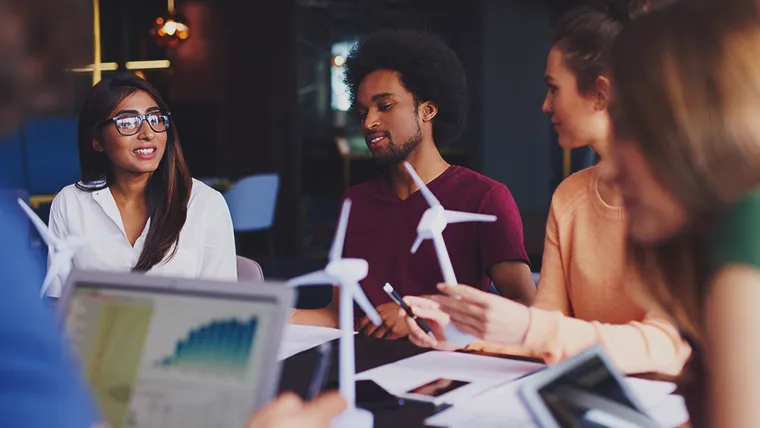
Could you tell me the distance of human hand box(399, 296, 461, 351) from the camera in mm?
1818

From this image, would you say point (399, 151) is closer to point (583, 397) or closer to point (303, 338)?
point (303, 338)

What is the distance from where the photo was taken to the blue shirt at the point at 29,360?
28.3 inches

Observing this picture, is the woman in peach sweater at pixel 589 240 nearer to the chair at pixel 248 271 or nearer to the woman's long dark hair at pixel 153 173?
the chair at pixel 248 271

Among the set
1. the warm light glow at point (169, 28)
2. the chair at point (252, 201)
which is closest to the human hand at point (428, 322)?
the chair at point (252, 201)

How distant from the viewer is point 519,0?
9133mm

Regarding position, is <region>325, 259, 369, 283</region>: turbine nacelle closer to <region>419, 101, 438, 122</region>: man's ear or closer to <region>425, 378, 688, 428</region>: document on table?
<region>425, 378, 688, 428</region>: document on table

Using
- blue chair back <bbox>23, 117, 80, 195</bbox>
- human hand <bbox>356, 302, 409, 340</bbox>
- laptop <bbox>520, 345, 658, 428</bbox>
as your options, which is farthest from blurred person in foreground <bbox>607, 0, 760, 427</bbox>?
blue chair back <bbox>23, 117, 80, 195</bbox>

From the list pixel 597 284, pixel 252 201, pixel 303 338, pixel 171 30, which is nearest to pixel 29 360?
pixel 303 338

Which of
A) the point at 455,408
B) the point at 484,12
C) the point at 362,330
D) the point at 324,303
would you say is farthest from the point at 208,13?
the point at 455,408

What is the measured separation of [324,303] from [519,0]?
4714mm

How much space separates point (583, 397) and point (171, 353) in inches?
25.7

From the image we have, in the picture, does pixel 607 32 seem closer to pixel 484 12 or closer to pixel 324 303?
pixel 324 303

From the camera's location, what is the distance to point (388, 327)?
229cm

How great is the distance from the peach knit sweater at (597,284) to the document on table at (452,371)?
0.10m
